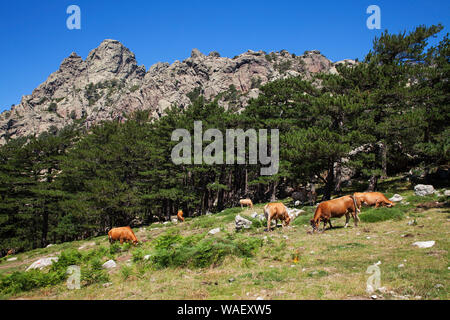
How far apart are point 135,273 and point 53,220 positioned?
37064 mm

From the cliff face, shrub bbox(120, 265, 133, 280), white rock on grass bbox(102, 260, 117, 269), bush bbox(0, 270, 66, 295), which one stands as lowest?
white rock on grass bbox(102, 260, 117, 269)

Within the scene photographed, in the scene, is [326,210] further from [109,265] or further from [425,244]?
[109,265]

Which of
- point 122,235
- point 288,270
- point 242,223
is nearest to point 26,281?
point 122,235

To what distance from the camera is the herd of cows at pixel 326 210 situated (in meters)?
12.0

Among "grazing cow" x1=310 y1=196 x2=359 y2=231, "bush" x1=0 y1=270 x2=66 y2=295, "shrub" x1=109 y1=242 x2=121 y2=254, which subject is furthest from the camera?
"shrub" x1=109 y1=242 x2=121 y2=254

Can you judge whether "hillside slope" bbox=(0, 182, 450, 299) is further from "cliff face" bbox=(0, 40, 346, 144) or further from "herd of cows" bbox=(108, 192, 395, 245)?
"cliff face" bbox=(0, 40, 346, 144)

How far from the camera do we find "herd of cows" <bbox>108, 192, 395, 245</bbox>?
39.4ft

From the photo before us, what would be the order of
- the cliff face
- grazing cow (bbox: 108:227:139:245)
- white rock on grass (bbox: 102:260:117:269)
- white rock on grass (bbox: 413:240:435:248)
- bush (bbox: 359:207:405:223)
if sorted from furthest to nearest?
the cliff face, grazing cow (bbox: 108:227:139:245), bush (bbox: 359:207:405:223), white rock on grass (bbox: 102:260:117:269), white rock on grass (bbox: 413:240:435:248)

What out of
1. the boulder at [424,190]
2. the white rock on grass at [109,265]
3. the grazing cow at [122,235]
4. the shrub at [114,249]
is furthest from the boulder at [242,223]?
the boulder at [424,190]

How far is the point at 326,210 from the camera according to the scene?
39.6 ft

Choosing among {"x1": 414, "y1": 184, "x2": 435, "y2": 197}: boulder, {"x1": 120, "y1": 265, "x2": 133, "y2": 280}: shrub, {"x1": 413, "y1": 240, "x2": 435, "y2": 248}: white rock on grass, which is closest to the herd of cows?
{"x1": 414, "y1": 184, "x2": 435, "y2": 197}: boulder

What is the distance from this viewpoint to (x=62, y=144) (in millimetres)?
37094

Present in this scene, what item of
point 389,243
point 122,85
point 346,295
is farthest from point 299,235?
point 122,85
